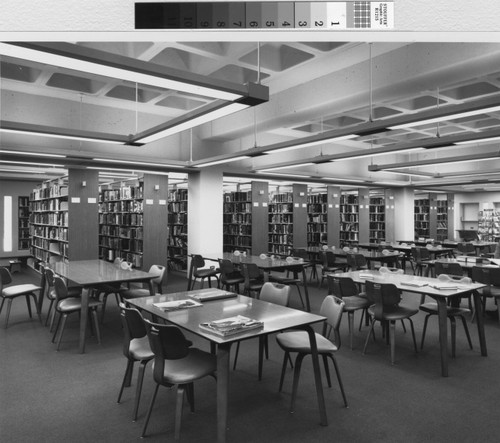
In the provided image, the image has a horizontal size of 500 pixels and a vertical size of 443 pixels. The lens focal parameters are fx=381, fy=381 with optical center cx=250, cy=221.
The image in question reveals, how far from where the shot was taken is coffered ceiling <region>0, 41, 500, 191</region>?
4.63 m

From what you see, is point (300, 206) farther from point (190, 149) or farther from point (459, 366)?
point (459, 366)

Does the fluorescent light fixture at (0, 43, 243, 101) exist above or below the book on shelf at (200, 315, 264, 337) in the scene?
above

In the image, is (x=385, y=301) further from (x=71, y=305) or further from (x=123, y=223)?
(x=123, y=223)

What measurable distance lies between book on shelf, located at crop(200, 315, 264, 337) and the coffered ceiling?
1834 millimetres

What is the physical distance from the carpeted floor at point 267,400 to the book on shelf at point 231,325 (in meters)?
0.77

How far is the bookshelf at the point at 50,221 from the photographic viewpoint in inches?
338

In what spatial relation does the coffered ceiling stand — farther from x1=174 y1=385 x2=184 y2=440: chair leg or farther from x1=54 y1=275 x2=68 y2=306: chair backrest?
x1=54 y1=275 x2=68 y2=306: chair backrest

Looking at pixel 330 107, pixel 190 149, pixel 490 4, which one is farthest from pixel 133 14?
pixel 190 149

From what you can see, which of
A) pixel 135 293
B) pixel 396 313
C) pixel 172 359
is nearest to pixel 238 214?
pixel 135 293

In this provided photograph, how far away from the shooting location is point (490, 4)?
134 centimetres

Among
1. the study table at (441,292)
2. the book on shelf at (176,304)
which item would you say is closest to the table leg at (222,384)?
the book on shelf at (176,304)

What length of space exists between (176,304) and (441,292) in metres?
2.68

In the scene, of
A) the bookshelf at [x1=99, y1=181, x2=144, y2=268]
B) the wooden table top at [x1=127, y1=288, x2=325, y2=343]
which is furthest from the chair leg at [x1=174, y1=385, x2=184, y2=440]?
the bookshelf at [x1=99, y1=181, x2=144, y2=268]

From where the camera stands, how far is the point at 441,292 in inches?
155
